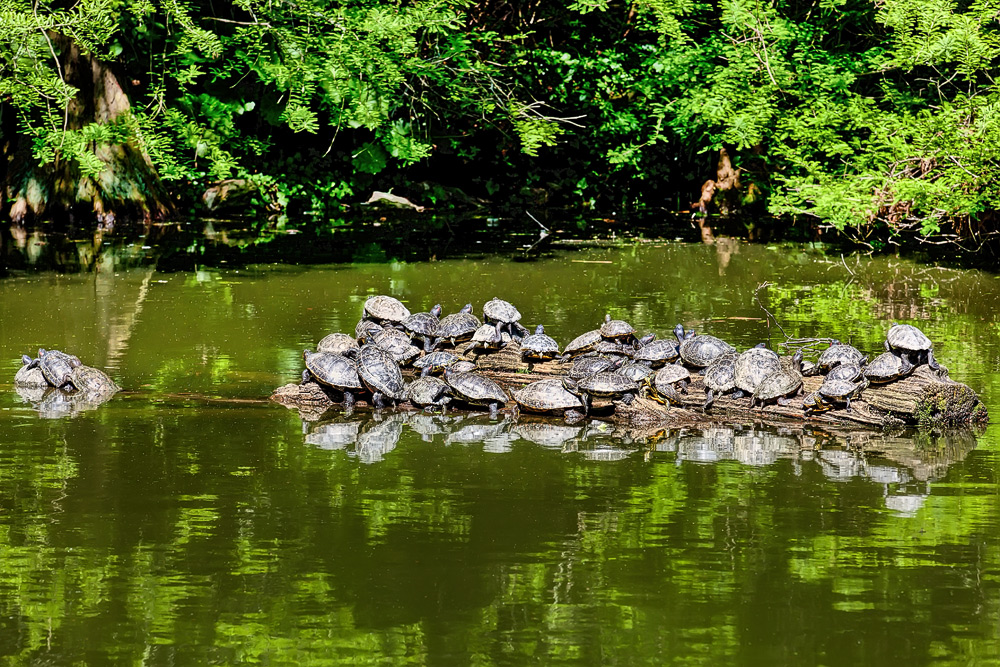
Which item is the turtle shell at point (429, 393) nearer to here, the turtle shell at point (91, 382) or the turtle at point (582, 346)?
the turtle at point (582, 346)

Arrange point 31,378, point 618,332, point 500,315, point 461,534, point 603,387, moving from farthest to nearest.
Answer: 1. point 500,315
2. point 618,332
3. point 31,378
4. point 603,387
5. point 461,534

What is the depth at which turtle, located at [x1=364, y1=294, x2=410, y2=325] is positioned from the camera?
29.3 ft

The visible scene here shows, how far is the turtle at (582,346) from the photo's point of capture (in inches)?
330

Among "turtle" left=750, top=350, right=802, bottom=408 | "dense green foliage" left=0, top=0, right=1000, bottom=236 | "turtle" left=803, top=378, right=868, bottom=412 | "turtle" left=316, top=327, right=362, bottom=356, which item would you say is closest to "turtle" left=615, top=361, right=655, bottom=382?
"turtle" left=750, top=350, right=802, bottom=408

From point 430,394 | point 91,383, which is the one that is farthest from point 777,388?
point 91,383

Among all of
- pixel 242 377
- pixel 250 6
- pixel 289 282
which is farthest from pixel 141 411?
pixel 250 6

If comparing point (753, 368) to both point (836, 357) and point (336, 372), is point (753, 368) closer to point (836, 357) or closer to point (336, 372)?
point (836, 357)

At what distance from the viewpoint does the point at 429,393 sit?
298 inches

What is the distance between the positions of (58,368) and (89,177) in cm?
1051

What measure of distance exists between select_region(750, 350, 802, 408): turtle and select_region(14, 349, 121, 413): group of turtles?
168 inches

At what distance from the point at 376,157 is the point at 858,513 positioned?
1479 centimetres

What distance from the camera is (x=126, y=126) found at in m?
17.0

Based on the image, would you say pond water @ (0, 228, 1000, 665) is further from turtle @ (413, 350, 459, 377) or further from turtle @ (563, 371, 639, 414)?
turtle @ (413, 350, 459, 377)

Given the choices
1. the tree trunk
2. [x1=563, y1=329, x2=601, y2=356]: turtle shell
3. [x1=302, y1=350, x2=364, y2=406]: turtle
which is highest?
the tree trunk
